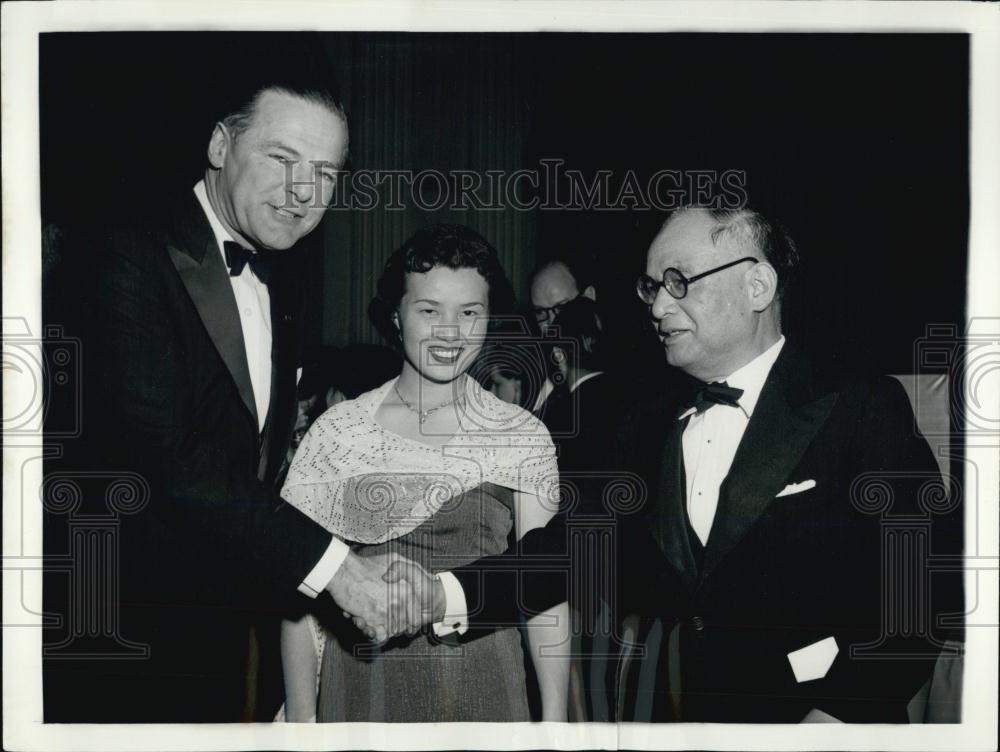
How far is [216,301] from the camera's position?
309 centimetres

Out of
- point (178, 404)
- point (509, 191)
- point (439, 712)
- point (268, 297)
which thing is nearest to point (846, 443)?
point (509, 191)

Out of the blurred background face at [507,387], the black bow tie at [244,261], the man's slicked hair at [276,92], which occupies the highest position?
the man's slicked hair at [276,92]

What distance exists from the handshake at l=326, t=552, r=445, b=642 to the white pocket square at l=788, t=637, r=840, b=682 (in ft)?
3.90

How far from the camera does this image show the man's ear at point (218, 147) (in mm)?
3113

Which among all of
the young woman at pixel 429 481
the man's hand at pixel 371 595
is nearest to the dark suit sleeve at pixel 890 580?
the young woman at pixel 429 481

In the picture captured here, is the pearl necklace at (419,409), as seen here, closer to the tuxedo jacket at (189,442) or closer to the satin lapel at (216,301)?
the tuxedo jacket at (189,442)

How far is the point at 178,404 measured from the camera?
3125 millimetres

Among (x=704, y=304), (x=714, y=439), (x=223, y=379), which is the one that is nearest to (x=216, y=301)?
(x=223, y=379)

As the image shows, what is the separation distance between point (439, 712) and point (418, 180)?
1757 mm

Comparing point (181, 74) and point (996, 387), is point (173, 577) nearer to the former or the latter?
point (181, 74)

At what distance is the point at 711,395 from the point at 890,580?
876 millimetres

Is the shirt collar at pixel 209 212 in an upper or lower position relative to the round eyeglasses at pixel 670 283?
upper

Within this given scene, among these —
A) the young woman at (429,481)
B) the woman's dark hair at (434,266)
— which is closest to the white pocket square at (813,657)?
the young woman at (429,481)

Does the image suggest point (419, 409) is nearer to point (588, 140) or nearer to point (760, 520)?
point (588, 140)
